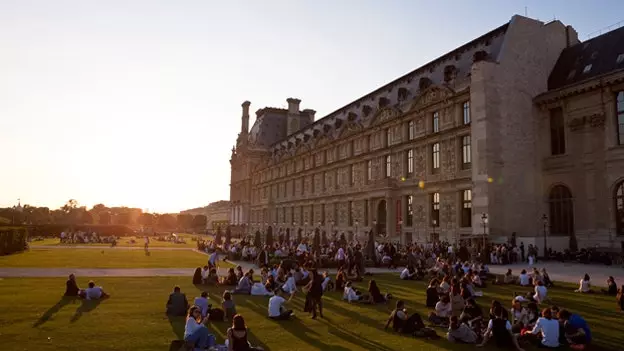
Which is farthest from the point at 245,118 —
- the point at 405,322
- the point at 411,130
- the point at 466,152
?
the point at 405,322

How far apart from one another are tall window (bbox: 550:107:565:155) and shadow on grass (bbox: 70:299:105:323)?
40.1m

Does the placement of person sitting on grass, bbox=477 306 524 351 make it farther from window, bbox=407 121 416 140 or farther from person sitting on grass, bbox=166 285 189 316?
window, bbox=407 121 416 140

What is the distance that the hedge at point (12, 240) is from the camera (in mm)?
44169

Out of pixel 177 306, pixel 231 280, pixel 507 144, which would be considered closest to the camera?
pixel 177 306

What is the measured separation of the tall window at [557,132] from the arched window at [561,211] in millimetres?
3485

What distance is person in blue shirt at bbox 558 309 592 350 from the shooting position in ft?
41.9

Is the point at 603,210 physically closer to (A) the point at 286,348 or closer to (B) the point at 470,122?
(B) the point at 470,122

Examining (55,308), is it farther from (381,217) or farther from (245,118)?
(245,118)

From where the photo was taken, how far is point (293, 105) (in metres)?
114

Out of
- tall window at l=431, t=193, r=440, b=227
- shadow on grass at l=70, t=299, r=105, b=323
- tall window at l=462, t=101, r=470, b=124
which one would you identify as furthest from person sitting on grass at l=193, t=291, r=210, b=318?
tall window at l=431, t=193, r=440, b=227

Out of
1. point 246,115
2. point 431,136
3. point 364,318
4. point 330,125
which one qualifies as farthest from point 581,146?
point 246,115

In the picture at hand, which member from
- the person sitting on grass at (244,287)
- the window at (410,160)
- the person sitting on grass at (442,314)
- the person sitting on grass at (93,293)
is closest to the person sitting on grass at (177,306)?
the person sitting on grass at (93,293)

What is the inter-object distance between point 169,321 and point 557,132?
40.2m

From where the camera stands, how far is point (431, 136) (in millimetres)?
48719
